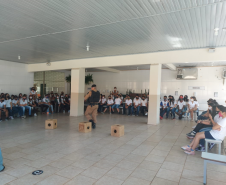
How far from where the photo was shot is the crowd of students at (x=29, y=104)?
28.5ft

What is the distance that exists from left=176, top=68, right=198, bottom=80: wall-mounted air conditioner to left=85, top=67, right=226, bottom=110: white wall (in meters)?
0.39

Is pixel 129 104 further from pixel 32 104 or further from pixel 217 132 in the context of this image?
pixel 217 132

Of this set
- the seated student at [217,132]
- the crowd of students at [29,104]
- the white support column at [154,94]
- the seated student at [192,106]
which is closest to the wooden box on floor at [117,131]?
the seated student at [217,132]

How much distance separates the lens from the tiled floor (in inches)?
→ 120

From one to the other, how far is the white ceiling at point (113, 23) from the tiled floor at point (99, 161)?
3.29 metres

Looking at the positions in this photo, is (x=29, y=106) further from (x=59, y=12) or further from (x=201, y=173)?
(x=201, y=173)

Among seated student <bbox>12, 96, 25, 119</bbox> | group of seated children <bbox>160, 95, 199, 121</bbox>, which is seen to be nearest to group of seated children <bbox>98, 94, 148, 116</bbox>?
group of seated children <bbox>160, 95, 199, 121</bbox>

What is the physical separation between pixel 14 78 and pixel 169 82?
34.0 ft

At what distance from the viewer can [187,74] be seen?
11719mm

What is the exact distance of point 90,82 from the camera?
15570 mm

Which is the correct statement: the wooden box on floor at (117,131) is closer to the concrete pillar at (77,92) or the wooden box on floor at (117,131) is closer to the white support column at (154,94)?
the white support column at (154,94)

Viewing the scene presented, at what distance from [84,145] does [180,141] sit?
116 inches

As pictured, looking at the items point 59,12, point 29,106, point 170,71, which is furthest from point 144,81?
point 59,12

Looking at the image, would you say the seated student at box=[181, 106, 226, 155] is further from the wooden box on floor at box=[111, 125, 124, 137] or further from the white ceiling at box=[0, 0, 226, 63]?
the white ceiling at box=[0, 0, 226, 63]
